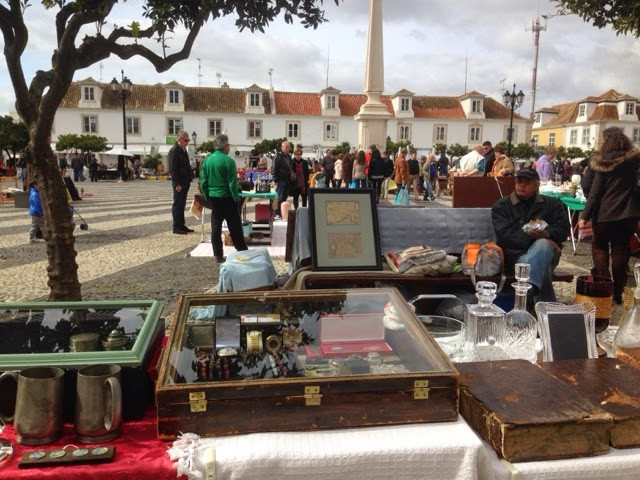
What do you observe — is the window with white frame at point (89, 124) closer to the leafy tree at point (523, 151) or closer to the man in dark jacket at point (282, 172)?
the leafy tree at point (523, 151)

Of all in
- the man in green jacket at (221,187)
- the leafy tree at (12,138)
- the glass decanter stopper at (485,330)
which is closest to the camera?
the glass decanter stopper at (485,330)

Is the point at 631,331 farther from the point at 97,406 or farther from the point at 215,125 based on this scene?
the point at 215,125

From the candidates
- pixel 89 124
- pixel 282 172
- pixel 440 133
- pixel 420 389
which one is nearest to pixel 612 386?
pixel 420 389

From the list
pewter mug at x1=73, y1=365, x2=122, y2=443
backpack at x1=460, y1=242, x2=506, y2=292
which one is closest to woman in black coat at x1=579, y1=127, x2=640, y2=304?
backpack at x1=460, y1=242, x2=506, y2=292

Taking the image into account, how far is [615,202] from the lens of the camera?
16.6 ft

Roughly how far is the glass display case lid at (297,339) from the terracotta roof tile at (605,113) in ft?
221

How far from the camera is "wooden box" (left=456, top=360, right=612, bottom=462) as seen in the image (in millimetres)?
1327

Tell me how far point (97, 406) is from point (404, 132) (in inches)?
2235

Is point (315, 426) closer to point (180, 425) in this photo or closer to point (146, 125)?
point (180, 425)

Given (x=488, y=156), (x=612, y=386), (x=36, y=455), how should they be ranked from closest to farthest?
(x=36, y=455)
(x=612, y=386)
(x=488, y=156)

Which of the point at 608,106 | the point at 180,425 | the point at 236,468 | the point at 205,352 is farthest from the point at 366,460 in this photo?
the point at 608,106

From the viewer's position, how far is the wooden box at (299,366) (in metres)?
1.34

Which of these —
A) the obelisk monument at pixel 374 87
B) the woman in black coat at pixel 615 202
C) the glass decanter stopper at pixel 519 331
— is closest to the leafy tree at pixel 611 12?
the woman in black coat at pixel 615 202

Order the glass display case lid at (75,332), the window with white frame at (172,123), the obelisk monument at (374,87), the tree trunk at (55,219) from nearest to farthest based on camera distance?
the glass display case lid at (75,332) < the tree trunk at (55,219) < the obelisk monument at (374,87) < the window with white frame at (172,123)
